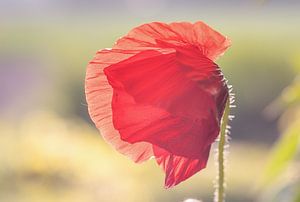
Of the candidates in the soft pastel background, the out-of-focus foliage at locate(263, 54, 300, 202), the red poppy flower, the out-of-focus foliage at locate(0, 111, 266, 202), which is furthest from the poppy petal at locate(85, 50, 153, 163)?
the out-of-focus foliage at locate(0, 111, 266, 202)

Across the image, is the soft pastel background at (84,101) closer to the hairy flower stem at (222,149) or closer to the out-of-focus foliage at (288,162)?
the out-of-focus foliage at (288,162)

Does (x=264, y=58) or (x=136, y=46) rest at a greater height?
(x=136, y=46)

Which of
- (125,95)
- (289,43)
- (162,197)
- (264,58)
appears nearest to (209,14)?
(289,43)

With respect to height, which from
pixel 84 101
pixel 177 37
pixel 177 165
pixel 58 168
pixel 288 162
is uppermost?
pixel 177 37

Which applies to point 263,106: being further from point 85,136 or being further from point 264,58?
point 85,136

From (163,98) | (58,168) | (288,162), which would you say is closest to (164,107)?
(163,98)

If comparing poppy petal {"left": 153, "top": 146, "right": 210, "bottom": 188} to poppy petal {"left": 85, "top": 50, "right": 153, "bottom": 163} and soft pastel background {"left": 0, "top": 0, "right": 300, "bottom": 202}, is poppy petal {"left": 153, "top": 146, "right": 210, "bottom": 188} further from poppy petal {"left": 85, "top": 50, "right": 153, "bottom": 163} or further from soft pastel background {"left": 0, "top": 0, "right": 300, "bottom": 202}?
soft pastel background {"left": 0, "top": 0, "right": 300, "bottom": 202}

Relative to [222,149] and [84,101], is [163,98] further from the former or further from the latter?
[84,101]

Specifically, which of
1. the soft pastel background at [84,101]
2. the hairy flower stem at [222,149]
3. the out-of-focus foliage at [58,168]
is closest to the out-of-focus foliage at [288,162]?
the soft pastel background at [84,101]
